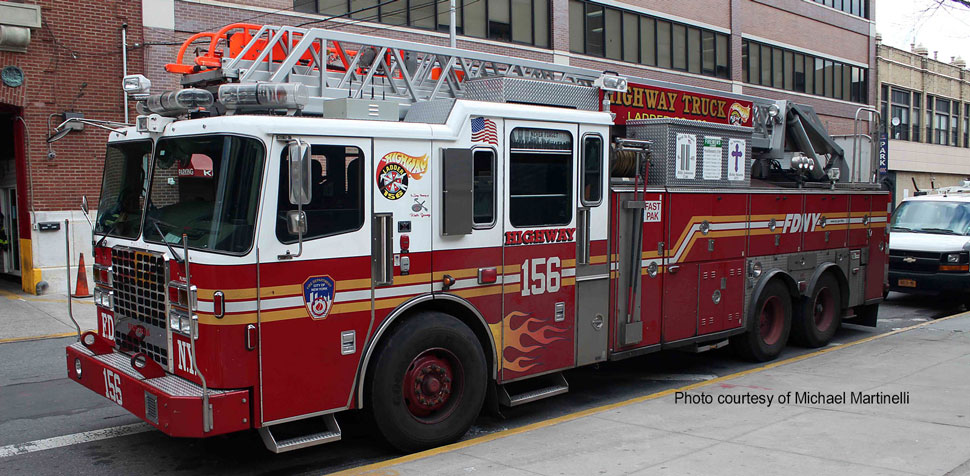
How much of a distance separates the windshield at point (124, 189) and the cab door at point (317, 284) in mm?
1499

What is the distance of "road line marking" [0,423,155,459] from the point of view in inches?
249

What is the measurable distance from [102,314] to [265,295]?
7.08ft

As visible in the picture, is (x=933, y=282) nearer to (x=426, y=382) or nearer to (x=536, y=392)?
(x=536, y=392)

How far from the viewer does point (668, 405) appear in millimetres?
7305

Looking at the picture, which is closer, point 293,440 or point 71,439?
point 293,440

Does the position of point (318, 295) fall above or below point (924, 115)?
below

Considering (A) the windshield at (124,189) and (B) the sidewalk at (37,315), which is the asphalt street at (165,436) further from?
Result: (A) the windshield at (124,189)

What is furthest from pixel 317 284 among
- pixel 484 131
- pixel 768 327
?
pixel 768 327

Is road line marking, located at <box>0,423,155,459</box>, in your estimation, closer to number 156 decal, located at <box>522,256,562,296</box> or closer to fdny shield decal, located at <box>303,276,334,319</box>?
fdny shield decal, located at <box>303,276,334,319</box>

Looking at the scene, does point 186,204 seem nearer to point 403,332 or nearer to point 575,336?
point 403,332

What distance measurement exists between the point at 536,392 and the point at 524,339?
0.53 metres

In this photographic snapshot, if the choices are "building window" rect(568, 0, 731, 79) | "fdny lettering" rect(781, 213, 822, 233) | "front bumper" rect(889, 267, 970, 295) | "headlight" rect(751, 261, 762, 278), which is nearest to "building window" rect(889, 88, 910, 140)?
"building window" rect(568, 0, 731, 79)

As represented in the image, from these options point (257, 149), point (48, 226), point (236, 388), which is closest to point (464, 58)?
point (257, 149)

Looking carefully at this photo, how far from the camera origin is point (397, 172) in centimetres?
591
